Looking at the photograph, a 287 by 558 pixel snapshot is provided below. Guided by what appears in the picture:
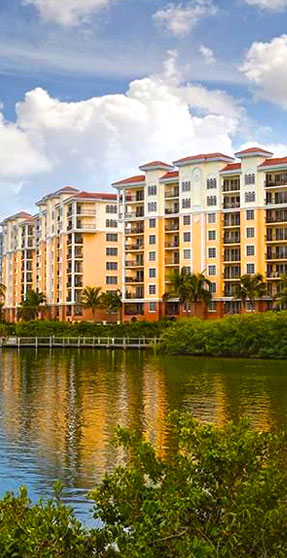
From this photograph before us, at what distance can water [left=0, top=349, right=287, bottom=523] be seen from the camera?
20.2m

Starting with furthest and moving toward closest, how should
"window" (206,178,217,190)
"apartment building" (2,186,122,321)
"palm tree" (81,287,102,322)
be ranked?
"apartment building" (2,186,122,321) < "palm tree" (81,287,102,322) < "window" (206,178,217,190)

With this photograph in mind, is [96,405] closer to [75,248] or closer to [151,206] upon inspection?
[151,206]

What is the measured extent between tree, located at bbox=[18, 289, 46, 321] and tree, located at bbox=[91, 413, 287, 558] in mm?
95227

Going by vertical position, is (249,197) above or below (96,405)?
above

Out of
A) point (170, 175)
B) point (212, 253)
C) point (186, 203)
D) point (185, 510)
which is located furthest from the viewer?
point (170, 175)

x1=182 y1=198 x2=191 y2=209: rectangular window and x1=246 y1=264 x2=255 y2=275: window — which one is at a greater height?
x1=182 y1=198 x2=191 y2=209: rectangular window

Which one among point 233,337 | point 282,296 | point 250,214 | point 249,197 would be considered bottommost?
point 233,337

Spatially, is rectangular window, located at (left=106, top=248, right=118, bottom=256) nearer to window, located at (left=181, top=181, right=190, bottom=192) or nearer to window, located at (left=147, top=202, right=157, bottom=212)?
window, located at (left=147, top=202, right=157, bottom=212)

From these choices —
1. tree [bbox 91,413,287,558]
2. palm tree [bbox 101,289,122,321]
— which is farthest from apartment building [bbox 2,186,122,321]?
tree [bbox 91,413,287,558]

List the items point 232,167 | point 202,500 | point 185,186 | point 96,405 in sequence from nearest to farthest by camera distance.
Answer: point 202,500
point 96,405
point 232,167
point 185,186

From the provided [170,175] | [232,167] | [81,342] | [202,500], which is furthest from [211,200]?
[202,500]

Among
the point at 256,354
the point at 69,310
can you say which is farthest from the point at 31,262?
the point at 256,354

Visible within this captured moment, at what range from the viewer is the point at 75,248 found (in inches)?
3875

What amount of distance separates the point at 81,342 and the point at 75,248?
20.5m
